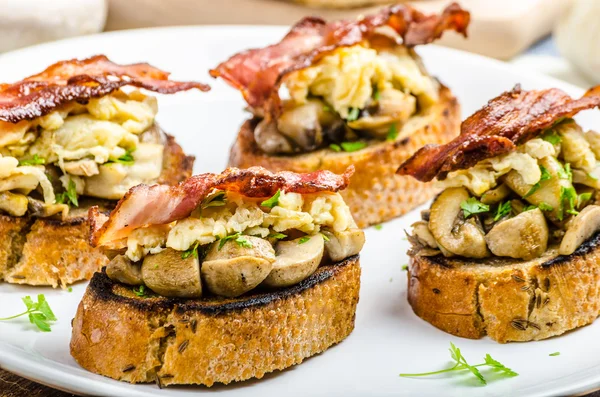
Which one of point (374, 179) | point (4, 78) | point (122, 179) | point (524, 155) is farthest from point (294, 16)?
point (524, 155)

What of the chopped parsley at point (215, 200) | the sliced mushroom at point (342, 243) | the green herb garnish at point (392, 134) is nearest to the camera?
the chopped parsley at point (215, 200)

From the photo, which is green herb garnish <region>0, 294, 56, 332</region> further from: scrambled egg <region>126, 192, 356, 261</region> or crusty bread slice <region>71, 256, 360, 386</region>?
scrambled egg <region>126, 192, 356, 261</region>

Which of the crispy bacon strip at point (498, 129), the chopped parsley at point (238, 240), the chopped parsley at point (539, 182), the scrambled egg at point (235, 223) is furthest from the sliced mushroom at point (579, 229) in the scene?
the chopped parsley at point (238, 240)

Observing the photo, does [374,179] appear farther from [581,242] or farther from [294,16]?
[294,16]

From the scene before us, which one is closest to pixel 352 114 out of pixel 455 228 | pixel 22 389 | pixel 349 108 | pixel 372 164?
Result: pixel 349 108

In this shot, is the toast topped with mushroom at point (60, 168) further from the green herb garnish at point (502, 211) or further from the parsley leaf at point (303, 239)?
the green herb garnish at point (502, 211)

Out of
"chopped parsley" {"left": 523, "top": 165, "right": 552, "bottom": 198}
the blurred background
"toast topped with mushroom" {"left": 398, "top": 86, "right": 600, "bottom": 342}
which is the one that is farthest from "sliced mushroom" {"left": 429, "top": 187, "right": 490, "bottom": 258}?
the blurred background

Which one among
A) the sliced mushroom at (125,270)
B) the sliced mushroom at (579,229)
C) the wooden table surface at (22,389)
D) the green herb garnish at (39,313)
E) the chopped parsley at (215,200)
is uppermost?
the chopped parsley at (215,200)
